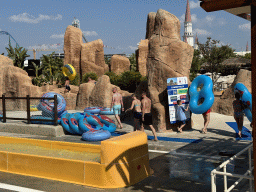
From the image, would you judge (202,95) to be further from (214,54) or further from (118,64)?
(118,64)

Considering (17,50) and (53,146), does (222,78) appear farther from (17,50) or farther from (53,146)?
(53,146)

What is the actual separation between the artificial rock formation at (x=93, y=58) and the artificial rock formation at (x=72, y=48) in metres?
0.93

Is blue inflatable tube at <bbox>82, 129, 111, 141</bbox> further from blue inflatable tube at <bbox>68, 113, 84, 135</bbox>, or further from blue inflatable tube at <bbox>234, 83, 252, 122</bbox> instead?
blue inflatable tube at <bbox>234, 83, 252, 122</bbox>

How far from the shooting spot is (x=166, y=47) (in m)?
12.7

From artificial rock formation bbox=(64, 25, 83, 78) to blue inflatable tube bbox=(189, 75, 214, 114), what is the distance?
33110mm

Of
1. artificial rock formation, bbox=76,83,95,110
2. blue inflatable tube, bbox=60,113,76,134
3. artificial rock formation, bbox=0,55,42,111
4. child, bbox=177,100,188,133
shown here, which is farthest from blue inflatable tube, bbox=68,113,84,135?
artificial rock formation, bbox=0,55,42,111

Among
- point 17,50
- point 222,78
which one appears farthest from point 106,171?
point 222,78

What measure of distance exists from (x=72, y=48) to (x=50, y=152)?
1450 inches

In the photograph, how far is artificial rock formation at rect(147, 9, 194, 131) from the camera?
12.5 m

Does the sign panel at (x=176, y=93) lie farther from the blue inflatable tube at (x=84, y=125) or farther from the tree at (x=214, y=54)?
the tree at (x=214, y=54)

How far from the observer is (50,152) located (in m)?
8.17

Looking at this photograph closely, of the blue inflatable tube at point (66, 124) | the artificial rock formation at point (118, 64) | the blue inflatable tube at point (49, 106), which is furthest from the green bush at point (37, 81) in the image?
the blue inflatable tube at point (66, 124)

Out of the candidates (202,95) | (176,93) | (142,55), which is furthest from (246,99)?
(142,55)

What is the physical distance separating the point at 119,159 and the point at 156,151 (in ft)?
10.3
